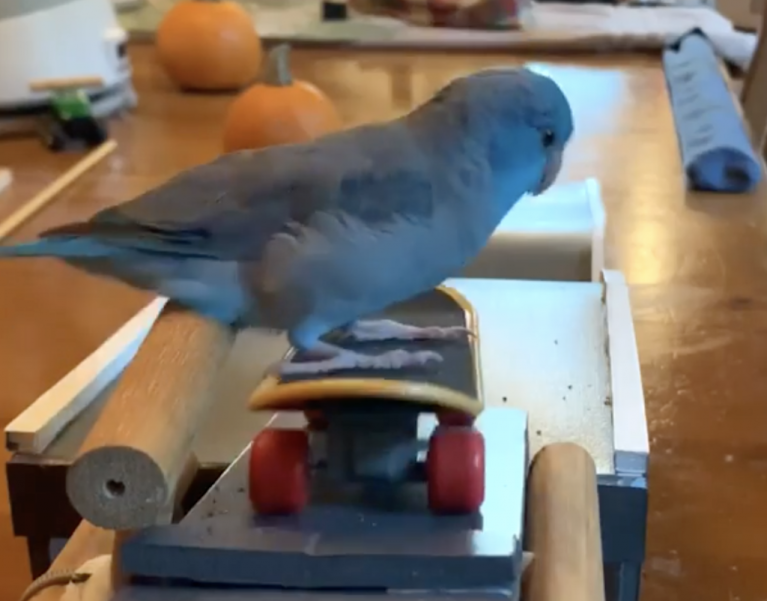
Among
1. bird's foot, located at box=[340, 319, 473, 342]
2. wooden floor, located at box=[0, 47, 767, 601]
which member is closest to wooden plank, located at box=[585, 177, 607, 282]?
wooden floor, located at box=[0, 47, 767, 601]

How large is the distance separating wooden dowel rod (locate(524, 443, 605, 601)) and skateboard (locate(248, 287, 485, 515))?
4 centimetres

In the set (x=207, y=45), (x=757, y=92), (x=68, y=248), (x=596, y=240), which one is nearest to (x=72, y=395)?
(x=68, y=248)

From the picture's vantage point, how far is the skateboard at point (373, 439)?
427 mm

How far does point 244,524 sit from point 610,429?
0.24 m

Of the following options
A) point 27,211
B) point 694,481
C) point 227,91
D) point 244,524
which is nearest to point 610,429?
point 694,481

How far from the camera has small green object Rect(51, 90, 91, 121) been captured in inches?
51.9

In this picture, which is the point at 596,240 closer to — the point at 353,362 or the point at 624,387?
the point at 624,387

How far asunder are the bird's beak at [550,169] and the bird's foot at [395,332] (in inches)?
4.0

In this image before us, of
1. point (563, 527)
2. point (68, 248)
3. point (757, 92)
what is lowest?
point (757, 92)

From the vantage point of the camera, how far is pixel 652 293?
94 centimetres

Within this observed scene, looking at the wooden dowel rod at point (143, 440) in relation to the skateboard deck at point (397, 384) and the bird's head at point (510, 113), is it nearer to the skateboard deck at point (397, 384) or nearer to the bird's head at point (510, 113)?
the skateboard deck at point (397, 384)

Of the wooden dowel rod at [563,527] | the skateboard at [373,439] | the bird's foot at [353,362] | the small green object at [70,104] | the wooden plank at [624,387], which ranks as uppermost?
the bird's foot at [353,362]

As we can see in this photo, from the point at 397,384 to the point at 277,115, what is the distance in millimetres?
766

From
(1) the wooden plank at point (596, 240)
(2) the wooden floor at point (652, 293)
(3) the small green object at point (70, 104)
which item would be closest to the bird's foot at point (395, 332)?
(2) the wooden floor at point (652, 293)
